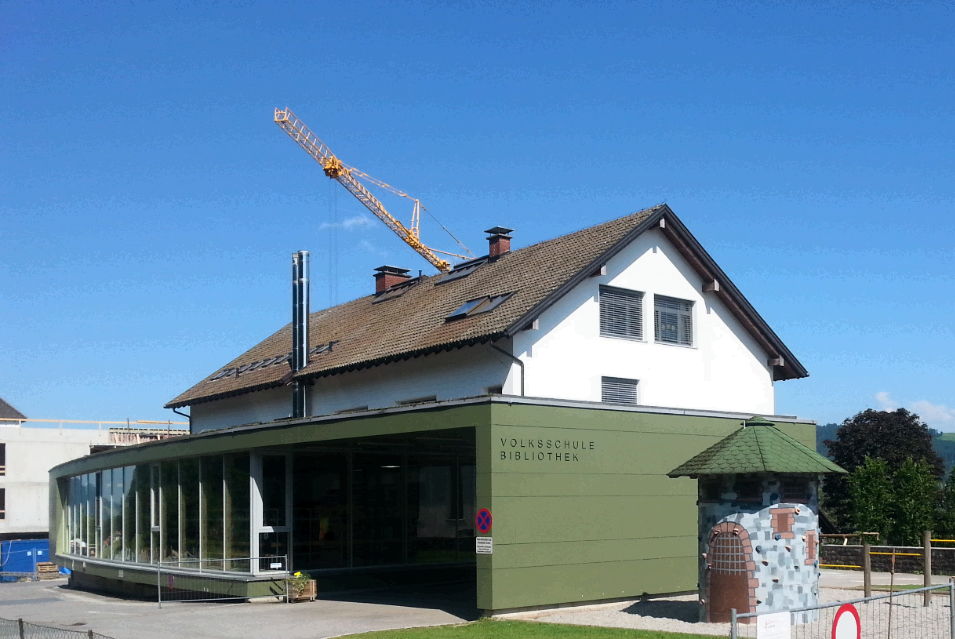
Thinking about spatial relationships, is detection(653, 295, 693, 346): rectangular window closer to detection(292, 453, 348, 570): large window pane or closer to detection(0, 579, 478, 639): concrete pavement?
detection(0, 579, 478, 639): concrete pavement

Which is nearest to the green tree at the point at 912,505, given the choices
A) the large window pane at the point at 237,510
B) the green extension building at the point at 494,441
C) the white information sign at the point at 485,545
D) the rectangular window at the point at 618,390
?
the green extension building at the point at 494,441

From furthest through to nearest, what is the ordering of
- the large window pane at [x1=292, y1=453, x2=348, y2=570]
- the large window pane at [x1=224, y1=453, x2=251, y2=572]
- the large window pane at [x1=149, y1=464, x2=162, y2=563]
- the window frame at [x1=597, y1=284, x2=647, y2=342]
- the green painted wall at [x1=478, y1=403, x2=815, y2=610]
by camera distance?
1. the large window pane at [x1=149, y1=464, x2=162, y2=563]
2. the window frame at [x1=597, y1=284, x2=647, y2=342]
3. the large window pane at [x1=292, y1=453, x2=348, y2=570]
4. the large window pane at [x1=224, y1=453, x2=251, y2=572]
5. the green painted wall at [x1=478, y1=403, x2=815, y2=610]

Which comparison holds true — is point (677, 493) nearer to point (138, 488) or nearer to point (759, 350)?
point (759, 350)

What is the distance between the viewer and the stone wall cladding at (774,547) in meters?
18.6

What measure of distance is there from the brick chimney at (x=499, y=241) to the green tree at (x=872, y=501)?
69.5ft

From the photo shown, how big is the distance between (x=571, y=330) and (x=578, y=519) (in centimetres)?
606

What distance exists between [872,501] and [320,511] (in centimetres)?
A: 2958

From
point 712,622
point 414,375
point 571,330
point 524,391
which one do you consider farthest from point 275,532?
point 712,622

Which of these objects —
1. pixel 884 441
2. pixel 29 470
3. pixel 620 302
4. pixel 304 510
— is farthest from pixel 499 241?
pixel 884 441

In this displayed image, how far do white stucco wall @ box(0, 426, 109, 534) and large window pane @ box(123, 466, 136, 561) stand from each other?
1349 inches

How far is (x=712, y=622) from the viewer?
62.8 feet

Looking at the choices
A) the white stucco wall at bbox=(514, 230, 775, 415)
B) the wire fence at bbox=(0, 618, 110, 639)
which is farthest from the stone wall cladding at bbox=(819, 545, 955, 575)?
the wire fence at bbox=(0, 618, 110, 639)

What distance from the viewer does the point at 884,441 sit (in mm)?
73000

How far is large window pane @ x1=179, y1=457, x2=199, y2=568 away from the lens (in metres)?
29.3
